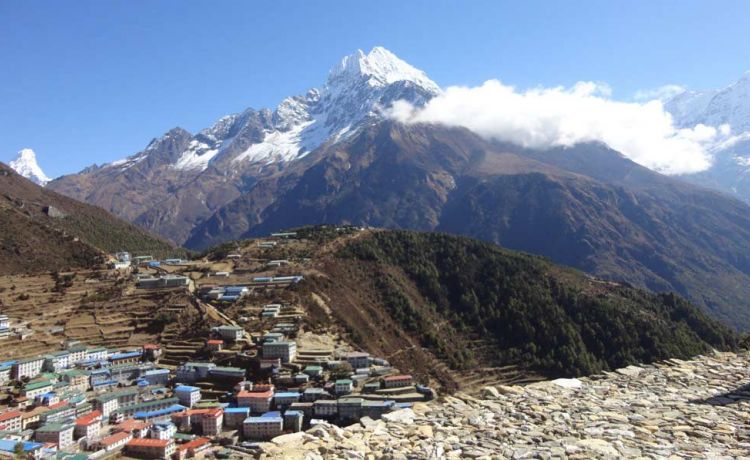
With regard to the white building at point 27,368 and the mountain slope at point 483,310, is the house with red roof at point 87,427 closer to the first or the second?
the white building at point 27,368

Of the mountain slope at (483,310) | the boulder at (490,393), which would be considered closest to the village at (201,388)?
the mountain slope at (483,310)

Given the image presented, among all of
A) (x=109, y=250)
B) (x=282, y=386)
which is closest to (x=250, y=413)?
(x=282, y=386)

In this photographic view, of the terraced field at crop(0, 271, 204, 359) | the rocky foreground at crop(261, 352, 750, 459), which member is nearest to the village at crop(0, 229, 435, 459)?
the terraced field at crop(0, 271, 204, 359)

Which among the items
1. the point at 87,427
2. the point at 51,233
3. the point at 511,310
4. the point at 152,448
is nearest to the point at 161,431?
the point at 152,448

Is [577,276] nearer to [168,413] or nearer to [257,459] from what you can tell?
[168,413]

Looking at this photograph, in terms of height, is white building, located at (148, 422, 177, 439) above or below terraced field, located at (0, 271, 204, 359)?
below

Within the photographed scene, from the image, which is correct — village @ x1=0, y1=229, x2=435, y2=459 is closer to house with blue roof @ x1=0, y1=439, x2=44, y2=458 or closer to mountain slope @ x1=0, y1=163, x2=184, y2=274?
house with blue roof @ x1=0, y1=439, x2=44, y2=458
